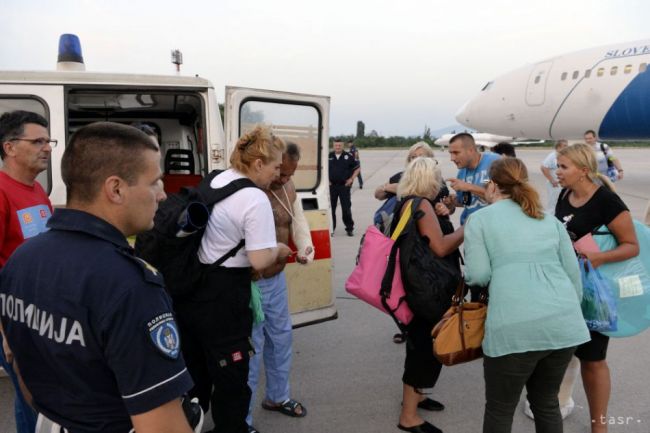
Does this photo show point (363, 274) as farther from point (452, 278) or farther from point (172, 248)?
point (172, 248)

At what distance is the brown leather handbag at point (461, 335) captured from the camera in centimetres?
236

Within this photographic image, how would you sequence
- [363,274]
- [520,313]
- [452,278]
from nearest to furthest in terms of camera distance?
1. [520,313]
2. [452,278]
3. [363,274]

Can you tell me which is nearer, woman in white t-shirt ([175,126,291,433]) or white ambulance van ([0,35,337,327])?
woman in white t-shirt ([175,126,291,433])

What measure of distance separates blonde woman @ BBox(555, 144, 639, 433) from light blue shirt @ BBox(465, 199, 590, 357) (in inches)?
20.7

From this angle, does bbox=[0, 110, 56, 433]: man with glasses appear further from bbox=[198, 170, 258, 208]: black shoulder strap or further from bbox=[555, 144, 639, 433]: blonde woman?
bbox=[555, 144, 639, 433]: blonde woman

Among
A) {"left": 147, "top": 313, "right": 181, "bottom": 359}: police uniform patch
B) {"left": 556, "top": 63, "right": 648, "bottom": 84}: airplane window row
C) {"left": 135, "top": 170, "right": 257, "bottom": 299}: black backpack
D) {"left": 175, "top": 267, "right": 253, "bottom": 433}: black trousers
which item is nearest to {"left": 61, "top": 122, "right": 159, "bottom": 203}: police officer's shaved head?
{"left": 147, "top": 313, "right": 181, "bottom": 359}: police uniform patch

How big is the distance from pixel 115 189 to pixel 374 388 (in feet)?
9.17

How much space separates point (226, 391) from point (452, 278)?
133cm

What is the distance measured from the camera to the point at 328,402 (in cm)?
333

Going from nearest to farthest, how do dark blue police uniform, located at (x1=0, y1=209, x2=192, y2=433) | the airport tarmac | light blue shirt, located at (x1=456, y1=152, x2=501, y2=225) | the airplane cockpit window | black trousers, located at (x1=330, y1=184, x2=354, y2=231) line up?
dark blue police uniform, located at (x1=0, y1=209, x2=192, y2=433) < the airport tarmac < light blue shirt, located at (x1=456, y1=152, x2=501, y2=225) < black trousers, located at (x1=330, y1=184, x2=354, y2=231) < the airplane cockpit window

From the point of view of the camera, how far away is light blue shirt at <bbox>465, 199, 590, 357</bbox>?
210 cm

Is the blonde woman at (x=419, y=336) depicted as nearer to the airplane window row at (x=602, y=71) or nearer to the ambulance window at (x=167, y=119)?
the ambulance window at (x=167, y=119)

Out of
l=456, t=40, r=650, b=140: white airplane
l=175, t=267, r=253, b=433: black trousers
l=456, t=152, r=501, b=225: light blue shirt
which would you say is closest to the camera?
l=175, t=267, r=253, b=433: black trousers

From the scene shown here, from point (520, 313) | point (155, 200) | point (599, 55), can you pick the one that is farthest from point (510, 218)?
point (599, 55)
